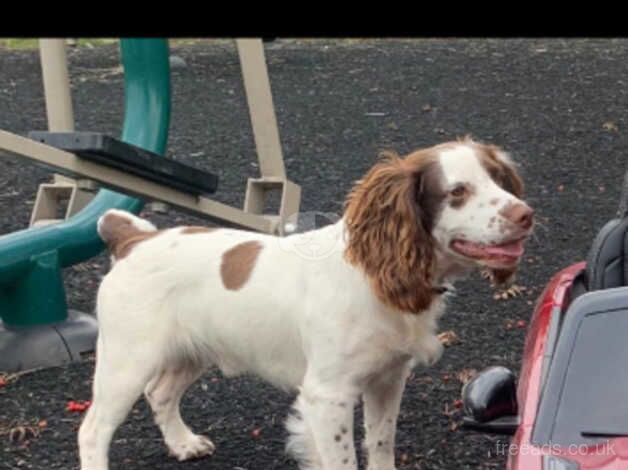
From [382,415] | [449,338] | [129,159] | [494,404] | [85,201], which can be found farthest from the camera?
[85,201]

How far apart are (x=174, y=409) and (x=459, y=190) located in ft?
5.39

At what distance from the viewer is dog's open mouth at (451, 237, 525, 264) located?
4023mm

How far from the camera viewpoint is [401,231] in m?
4.16

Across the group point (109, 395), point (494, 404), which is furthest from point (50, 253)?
point (494, 404)

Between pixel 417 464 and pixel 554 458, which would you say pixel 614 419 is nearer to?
pixel 554 458

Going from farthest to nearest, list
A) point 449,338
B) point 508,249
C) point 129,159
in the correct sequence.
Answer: point 449,338
point 129,159
point 508,249

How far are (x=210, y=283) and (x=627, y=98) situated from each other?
9.83 metres

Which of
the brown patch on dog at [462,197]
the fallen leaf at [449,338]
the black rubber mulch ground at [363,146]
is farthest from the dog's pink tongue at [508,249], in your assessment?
the fallen leaf at [449,338]

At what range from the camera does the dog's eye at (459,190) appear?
162 inches

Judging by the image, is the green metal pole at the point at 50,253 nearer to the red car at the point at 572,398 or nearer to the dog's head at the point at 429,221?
the dog's head at the point at 429,221

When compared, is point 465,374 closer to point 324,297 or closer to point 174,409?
point 174,409

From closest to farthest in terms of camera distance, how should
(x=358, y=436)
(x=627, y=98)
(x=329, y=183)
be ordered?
(x=358, y=436)
(x=329, y=183)
(x=627, y=98)

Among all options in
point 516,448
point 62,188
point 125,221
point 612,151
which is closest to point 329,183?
point 612,151

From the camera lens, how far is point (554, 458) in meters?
3.00
